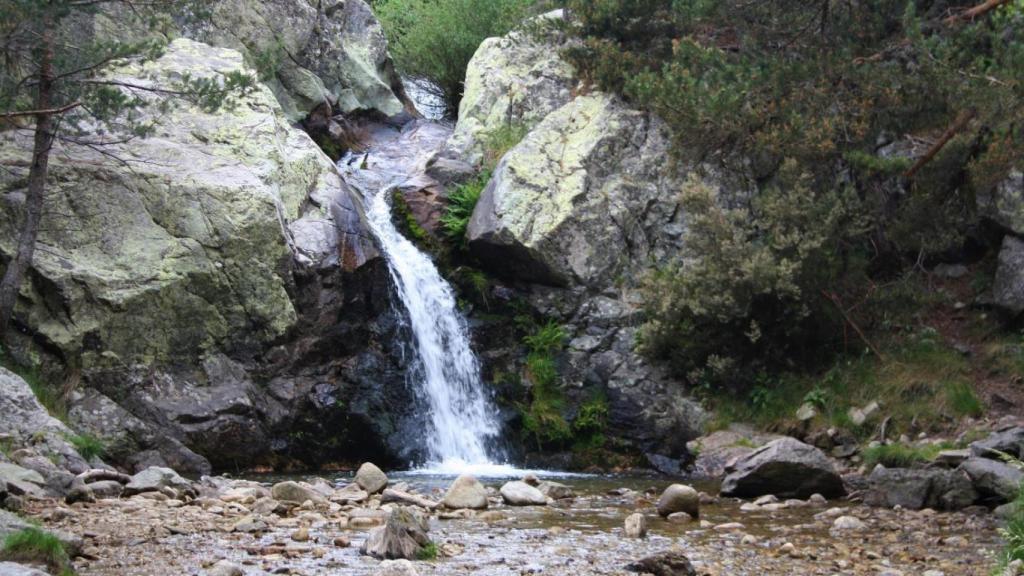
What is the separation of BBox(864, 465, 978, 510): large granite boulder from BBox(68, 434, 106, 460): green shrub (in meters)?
8.78

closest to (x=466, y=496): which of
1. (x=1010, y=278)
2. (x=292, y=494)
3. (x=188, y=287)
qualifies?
(x=292, y=494)

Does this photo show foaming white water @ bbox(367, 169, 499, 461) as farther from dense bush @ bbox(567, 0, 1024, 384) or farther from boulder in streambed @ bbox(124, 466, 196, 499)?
boulder in streambed @ bbox(124, 466, 196, 499)


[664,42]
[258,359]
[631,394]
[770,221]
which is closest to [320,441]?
[258,359]

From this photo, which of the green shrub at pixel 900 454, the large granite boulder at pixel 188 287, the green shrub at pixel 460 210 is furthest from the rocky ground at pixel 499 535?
the green shrub at pixel 460 210

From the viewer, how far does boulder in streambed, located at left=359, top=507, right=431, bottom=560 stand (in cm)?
686

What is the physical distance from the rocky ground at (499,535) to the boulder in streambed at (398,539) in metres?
0.12

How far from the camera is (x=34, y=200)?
42.2 feet

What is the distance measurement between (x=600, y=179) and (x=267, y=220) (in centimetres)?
648

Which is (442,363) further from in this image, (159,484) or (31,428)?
(159,484)

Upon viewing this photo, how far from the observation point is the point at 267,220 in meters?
15.0

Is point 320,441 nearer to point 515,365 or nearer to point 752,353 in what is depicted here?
point 515,365

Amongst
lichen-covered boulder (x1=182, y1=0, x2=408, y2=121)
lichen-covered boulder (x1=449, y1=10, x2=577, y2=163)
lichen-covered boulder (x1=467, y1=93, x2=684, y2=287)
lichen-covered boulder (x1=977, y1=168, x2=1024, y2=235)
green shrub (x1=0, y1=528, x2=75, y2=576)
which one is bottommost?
green shrub (x1=0, y1=528, x2=75, y2=576)


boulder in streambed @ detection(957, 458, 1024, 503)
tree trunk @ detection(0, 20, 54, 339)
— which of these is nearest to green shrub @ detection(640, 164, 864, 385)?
boulder in streambed @ detection(957, 458, 1024, 503)

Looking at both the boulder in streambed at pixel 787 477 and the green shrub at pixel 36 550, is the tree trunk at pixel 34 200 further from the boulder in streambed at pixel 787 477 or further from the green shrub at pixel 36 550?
the boulder in streambed at pixel 787 477
